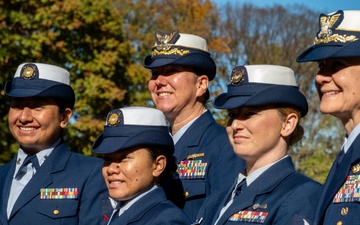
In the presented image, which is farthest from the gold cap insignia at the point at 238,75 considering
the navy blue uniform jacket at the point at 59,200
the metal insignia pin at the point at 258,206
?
the navy blue uniform jacket at the point at 59,200

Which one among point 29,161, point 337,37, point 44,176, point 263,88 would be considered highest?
point 337,37

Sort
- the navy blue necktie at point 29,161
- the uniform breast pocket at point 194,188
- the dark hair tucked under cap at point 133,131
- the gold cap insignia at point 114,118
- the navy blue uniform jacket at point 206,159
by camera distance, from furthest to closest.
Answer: the navy blue necktie at point 29,161
the uniform breast pocket at point 194,188
the navy blue uniform jacket at point 206,159
the gold cap insignia at point 114,118
the dark hair tucked under cap at point 133,131

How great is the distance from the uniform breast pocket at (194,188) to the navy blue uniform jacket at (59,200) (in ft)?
2.07

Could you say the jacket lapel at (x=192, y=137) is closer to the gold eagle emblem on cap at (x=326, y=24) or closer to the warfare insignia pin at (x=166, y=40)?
the warfare insignia pin at (x=166, y=40)

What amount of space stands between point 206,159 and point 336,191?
1.67 metres

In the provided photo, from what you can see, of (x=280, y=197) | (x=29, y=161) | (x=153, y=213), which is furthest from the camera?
(x=29, y=161)

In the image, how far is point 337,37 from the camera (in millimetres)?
4602

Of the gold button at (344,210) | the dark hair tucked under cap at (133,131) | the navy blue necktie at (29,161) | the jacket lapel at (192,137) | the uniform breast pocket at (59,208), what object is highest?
the dark hair tucked under cap at (133,131)

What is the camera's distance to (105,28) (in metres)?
25.1

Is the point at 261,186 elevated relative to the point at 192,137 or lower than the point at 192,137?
lower

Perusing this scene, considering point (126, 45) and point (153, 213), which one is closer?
point (153, 213)

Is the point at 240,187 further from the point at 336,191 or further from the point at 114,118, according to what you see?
the point at 114,118

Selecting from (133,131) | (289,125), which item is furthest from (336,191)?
(133,131)

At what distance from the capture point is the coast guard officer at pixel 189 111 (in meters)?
5.99
